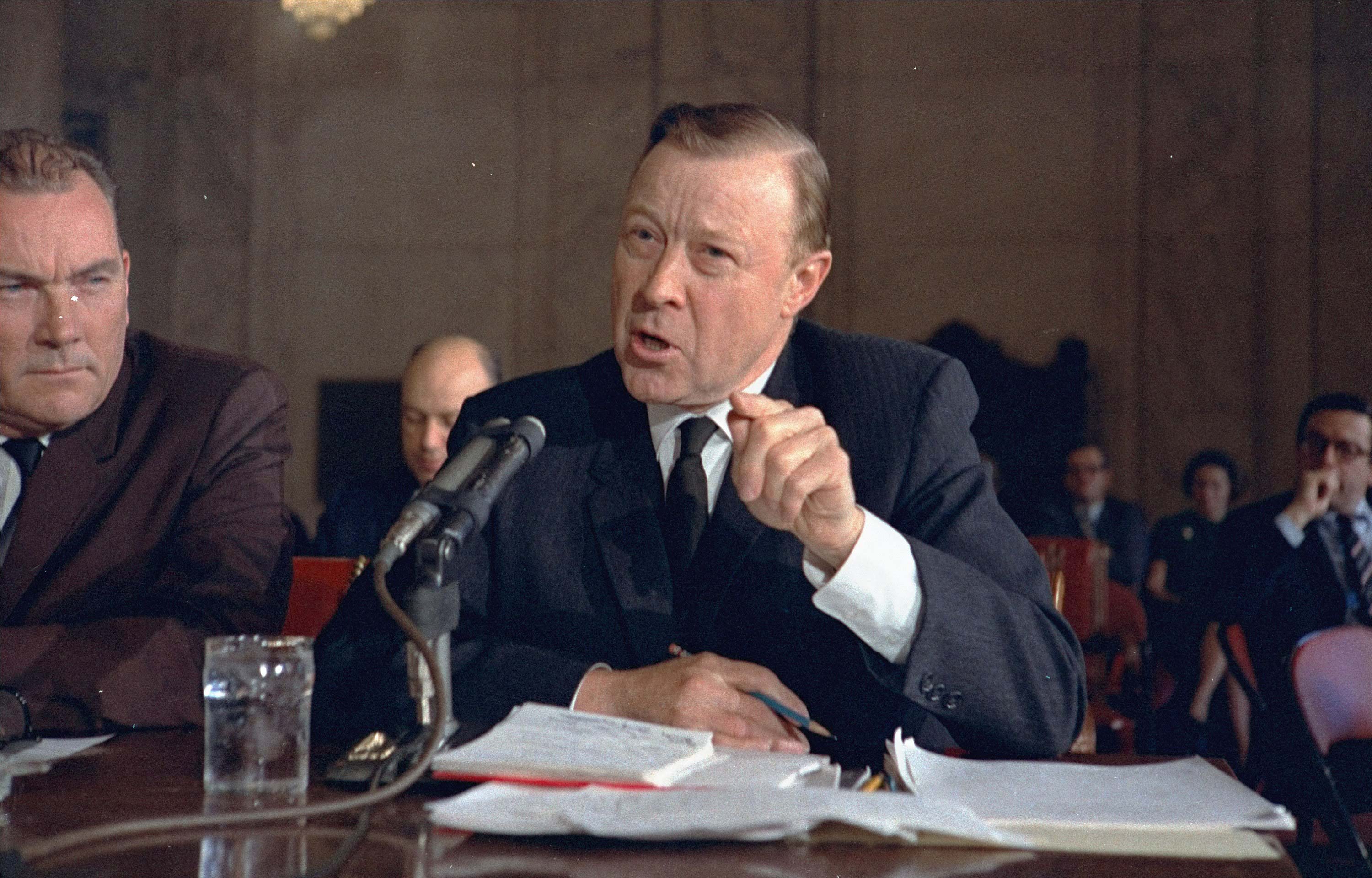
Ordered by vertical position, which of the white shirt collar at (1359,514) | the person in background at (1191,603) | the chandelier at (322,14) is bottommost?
the person in background at (1191,603)

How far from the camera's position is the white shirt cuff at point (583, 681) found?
161cm

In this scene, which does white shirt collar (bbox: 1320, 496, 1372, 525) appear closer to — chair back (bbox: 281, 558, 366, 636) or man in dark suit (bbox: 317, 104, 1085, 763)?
man in dark suit (bbox: 317, 104, 1085, 763)

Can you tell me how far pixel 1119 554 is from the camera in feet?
22.8

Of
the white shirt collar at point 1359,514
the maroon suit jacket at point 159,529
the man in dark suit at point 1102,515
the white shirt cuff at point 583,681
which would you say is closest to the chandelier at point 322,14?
the man in dark suit at point 1102,515

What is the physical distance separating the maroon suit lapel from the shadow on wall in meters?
5.41

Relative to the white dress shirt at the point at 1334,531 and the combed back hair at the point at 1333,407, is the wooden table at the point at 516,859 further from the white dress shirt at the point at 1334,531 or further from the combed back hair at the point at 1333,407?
the combed back hair at the point at 1333,407

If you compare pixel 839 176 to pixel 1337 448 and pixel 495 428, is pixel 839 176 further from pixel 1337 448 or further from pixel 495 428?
pixel 495 428

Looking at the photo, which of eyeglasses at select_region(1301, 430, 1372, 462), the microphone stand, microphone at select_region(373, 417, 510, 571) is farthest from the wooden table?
eyeglasses at select_region(1301, 430, 1372, 462)

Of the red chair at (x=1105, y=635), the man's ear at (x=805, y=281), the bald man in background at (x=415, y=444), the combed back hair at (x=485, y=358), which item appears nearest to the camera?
the man's ear at (x=805, y=281)

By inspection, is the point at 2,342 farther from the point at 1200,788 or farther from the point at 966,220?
the point at 966,220

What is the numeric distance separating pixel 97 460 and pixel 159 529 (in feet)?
0.50

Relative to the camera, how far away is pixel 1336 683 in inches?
117

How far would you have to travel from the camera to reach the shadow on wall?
7.15 metres

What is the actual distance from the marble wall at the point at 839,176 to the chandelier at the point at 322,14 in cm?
8
